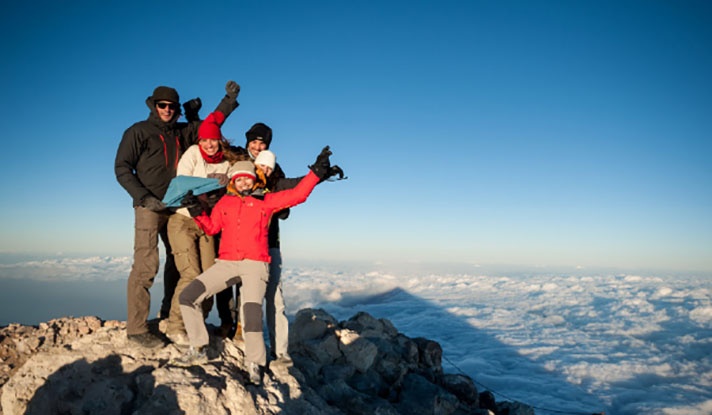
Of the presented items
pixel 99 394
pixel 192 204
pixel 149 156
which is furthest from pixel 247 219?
pixel 99 394

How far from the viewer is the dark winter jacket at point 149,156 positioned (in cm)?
516

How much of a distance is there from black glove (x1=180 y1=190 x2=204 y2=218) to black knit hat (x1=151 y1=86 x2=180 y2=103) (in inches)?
56.3

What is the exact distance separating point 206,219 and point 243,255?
71 cm

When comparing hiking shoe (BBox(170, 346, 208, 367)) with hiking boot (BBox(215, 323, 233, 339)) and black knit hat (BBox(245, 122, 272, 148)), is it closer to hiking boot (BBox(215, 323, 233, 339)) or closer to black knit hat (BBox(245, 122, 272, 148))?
hiking boot (BBox(215, 323, 233, 339))

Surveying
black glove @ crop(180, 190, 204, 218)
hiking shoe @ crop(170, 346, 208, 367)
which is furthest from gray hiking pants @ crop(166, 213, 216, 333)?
hiking shoe @ crop(170, 346, 208, 367)

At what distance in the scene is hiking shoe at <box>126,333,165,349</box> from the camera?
5.11m

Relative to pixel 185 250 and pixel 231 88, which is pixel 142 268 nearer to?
pixel 185 250

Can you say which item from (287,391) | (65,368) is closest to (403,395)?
(287,391)

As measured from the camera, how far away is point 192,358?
16.1ft

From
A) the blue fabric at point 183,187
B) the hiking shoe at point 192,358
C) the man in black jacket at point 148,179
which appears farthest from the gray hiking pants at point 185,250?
the hiking shoe at point 192,358

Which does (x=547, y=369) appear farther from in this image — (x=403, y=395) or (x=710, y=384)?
(x=403, y=395)

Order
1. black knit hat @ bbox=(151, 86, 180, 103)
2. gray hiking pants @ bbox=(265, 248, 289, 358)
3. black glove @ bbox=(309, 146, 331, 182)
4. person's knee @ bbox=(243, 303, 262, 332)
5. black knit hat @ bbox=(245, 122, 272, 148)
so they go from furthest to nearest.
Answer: black knit hat @ bbox=(245, 122, 272, 148) < gray hiking pants @ bbox=(265, 248, 289, 358) < black knit hat @ bbox=(151, 86, 180, 103) < black glove @ bbox=(309, 146, 331, 182) < person's knee @ bbox=(243, 303, 262, 332)

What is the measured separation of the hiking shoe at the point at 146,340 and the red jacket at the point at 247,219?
1.41 metres

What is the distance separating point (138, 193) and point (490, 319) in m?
194
